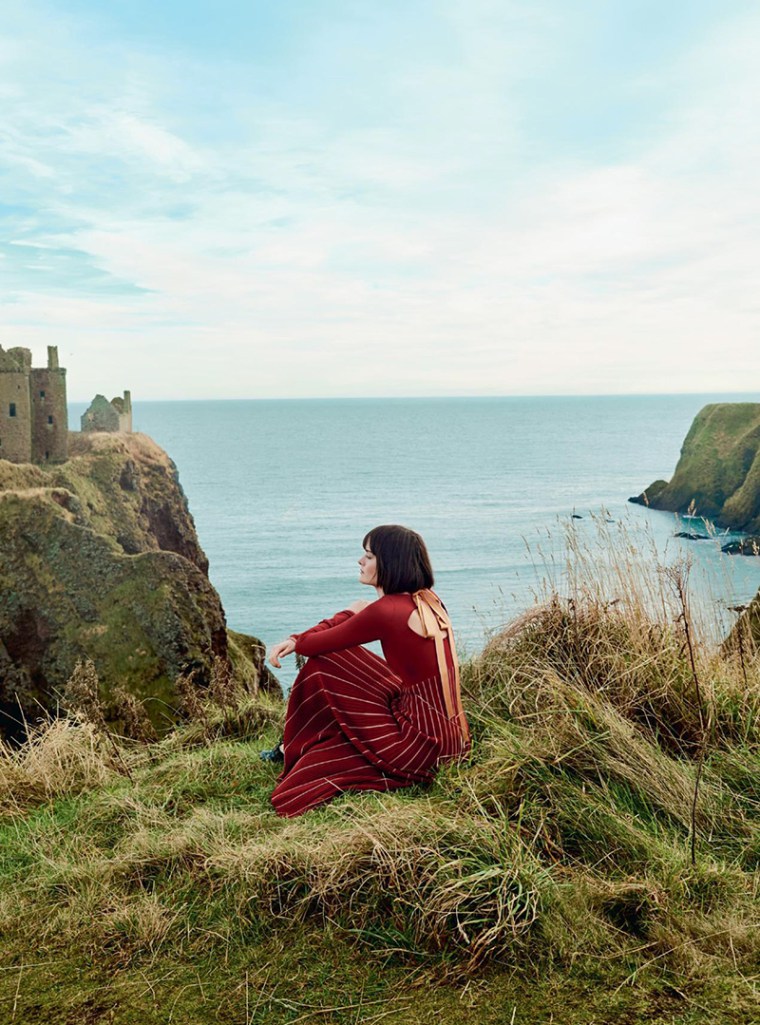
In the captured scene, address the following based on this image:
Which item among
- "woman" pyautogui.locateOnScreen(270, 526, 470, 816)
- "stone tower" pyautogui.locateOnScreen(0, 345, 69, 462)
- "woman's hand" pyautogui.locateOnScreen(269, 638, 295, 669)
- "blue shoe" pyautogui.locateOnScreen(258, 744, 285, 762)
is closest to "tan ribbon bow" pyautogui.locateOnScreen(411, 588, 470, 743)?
"woman" pyautogui.locateOnScreen(270, 526, 470, 816)

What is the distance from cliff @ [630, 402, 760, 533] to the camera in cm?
7338

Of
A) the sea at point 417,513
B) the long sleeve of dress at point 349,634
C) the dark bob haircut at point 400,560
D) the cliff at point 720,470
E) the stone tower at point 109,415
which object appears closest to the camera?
the long sleeve of dress at point 349,634

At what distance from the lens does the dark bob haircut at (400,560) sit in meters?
5.20

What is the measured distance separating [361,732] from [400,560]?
3.29ft

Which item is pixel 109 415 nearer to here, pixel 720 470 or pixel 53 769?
pixel 720 470

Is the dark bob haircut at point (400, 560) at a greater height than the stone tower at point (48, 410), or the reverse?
the stone tower at point (48, 410)

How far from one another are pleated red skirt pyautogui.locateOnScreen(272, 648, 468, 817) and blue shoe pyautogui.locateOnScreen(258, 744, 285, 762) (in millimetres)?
580

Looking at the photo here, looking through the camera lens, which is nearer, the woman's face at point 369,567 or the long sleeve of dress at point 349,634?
the long sleeve of dress at point 349,634

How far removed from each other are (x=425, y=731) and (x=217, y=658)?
36.4 ft

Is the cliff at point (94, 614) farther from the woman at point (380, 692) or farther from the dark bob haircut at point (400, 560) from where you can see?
the dark bob haircut at point (400, 560)

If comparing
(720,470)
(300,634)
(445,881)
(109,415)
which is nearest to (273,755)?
(300,634)

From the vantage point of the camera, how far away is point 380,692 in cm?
519

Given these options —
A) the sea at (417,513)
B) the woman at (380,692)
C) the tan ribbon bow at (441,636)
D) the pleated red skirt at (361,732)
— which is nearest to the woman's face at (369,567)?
the woman at (380,692)

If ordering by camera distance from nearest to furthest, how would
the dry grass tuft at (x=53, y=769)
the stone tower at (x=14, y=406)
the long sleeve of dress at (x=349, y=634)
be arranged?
the long sleeve of dress at (x=349, y=634) < the dry grass tuft at (x=53, y=769) < the stone tower at (x=14, y=406)
